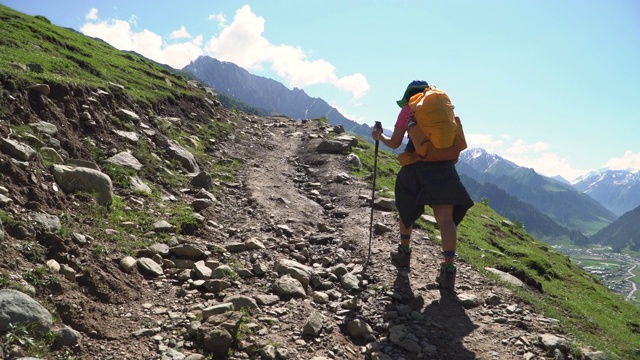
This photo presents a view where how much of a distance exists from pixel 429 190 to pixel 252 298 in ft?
12.4

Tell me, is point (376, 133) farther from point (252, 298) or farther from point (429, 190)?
point (252, 298)

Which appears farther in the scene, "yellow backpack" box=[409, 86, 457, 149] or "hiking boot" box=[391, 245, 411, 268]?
"hiking boot" box=[391, 245, 411, 268]

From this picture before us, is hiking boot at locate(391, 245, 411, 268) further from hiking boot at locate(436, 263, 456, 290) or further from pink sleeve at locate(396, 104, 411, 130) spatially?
pink sleeve at locate(396, 104, 411, 130)

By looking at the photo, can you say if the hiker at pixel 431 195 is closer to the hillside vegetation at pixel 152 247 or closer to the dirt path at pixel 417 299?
the dirt path at pixel 417 299

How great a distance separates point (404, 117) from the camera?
7.85m

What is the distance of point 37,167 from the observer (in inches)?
295

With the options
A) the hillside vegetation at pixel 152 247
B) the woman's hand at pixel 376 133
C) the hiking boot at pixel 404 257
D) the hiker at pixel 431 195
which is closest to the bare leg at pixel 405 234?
the hiker at pixel 431 195

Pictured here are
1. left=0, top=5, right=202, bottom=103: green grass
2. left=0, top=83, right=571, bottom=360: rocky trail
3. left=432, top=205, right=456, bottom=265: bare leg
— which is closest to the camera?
left=0, top=83, right=571, bottom=360: rocky trail

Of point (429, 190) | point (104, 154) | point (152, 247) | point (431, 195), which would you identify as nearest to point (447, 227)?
point (431, 195)

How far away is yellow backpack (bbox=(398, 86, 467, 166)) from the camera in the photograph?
7121 mm

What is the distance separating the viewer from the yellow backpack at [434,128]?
7.12 meters

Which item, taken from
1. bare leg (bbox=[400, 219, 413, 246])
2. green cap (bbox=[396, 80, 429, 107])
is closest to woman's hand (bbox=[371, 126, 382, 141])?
green cap (bbox=[396, 80, 429, 107])

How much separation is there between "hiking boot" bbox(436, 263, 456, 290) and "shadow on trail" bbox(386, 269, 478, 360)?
0.45 ft

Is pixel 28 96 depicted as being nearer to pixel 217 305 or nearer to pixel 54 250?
pixel 54 250
